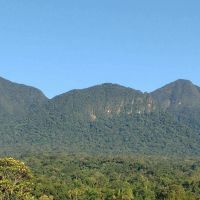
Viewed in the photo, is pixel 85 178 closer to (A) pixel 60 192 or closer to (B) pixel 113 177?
(B) pixel 113 177

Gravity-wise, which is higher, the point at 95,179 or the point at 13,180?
the point at 13,180

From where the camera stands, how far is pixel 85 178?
429 feet

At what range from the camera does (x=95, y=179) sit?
129m

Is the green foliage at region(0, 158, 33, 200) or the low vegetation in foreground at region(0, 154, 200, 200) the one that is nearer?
the green foliage at region(0, 158, 33, 200)

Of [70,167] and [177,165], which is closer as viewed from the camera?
[70,167]

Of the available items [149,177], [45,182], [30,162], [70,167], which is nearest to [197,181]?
[149,177]

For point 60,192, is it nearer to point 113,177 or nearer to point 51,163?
point 113,177

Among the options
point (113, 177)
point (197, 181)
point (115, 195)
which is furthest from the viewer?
point (113, 177)

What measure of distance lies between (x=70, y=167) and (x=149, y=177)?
87.9 feet

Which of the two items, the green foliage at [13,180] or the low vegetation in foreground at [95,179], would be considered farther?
the low vegetation in foreground at [95,179]

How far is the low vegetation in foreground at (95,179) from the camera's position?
247 ft

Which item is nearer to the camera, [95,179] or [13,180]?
[13,180]

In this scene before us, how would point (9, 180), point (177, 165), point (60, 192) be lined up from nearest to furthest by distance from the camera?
point (9, 180) < point (60, 192) < point (177, 165)

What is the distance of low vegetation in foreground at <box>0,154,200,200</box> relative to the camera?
7531 centimetres
